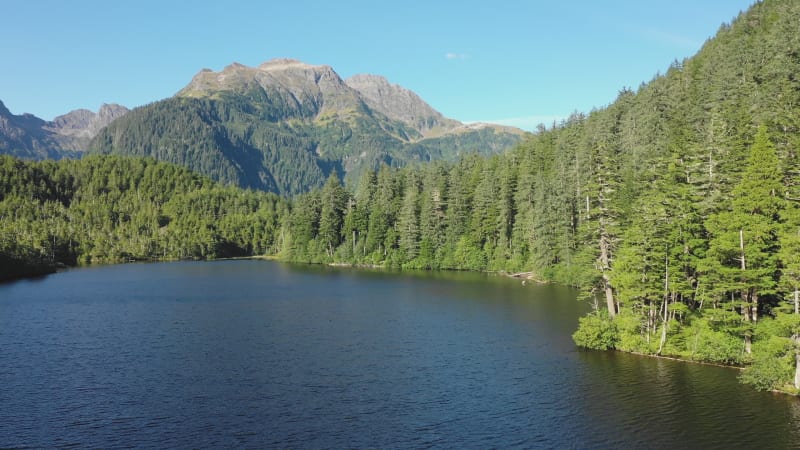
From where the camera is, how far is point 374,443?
117 ft

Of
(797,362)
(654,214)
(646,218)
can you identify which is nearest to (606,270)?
(646,218)

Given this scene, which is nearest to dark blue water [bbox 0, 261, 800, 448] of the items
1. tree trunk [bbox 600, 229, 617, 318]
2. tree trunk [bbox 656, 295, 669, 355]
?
tree trunk [bbox 656, 295, 669, 355]

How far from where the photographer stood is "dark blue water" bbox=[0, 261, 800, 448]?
3684cm

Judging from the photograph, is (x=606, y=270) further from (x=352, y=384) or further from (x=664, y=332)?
(x=352, y=384)

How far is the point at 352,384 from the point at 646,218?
32254 millimetres

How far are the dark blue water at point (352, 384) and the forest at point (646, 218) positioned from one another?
524cm

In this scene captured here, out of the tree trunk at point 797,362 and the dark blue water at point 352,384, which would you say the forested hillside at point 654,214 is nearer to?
the tree trunk at point 797,362

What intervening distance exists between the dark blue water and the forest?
5.24 metres

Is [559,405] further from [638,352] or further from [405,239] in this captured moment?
[405,239]

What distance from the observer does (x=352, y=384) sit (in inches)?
1869

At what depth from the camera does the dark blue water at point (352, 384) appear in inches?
1451

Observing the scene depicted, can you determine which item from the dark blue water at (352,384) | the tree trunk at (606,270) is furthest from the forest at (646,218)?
the dark blue water at (352,384)

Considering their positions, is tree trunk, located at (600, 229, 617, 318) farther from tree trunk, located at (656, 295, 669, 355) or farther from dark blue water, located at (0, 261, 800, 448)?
tree trunk, located at (656, 295, 669, 355)

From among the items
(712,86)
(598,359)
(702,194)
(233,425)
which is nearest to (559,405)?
(598,359)
